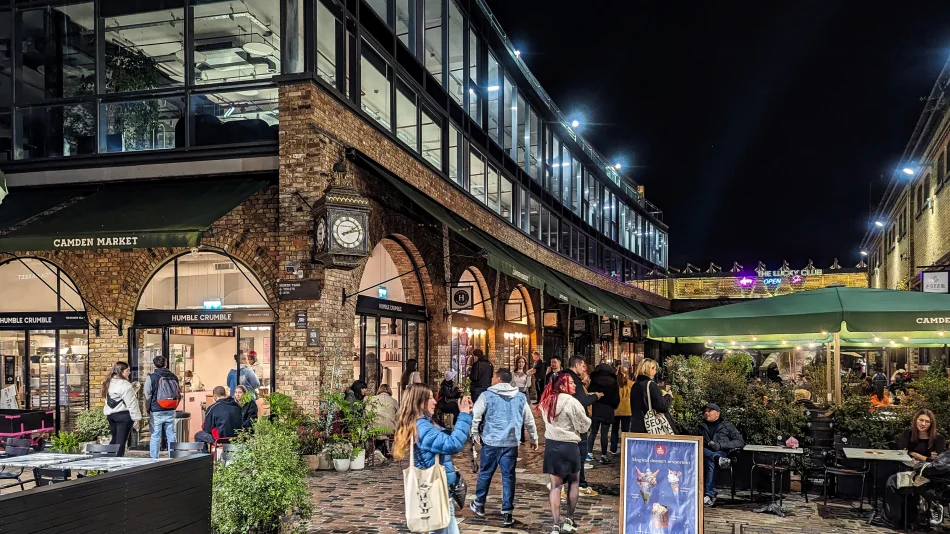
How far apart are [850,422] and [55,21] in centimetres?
1452

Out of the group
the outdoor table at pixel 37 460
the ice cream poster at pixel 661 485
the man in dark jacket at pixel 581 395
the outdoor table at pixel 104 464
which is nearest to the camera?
the outdoor table at pixel 104 464

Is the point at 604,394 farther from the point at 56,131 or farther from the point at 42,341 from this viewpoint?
the point at 56,131

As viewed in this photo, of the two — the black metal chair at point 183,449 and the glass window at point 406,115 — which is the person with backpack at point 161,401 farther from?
the glass window at point 406,115

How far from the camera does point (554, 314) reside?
25.6m

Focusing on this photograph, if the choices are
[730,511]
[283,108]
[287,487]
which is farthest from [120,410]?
[730,511]

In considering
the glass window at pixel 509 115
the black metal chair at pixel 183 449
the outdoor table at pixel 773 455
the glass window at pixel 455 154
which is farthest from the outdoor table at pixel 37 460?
the glass window at pixel 509 115

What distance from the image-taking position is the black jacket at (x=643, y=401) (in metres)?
9.41

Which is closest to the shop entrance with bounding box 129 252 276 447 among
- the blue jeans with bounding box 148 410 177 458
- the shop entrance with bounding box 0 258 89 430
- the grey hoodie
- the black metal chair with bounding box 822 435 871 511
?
the blue jeans with bounding box 148 410 177 458

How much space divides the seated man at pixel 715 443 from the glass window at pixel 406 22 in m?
10.5

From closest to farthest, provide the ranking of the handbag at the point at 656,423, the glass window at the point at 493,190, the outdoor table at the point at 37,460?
the outdoor table at the point at 37,460 < the handbag at the point at 656,423 < the glass window at the point at 493,190

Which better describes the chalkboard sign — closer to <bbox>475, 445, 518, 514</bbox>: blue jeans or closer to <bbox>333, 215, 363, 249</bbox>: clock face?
<bbox>333, 215, 363, 249</bbox>: clock face

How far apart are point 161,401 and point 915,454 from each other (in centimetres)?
1015

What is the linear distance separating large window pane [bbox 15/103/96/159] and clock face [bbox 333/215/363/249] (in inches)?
204

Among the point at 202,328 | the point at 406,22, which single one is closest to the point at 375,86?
the point at 406,22
